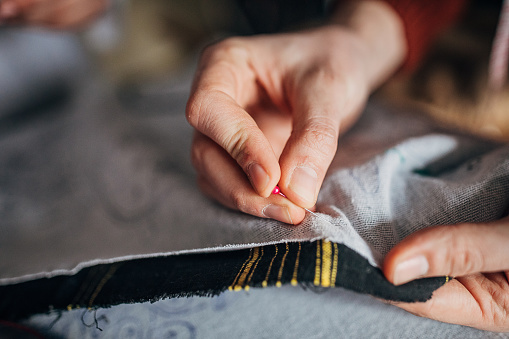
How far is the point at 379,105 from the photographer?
0.64 m

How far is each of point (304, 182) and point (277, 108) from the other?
0.20 meters

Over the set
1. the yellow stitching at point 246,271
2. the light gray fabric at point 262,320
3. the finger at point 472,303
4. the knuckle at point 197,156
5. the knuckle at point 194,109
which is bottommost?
the light gray fabric at point 262,320

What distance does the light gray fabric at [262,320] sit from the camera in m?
0.33

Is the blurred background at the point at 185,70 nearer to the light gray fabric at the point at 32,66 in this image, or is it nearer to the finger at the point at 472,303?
the light gray fabric at the point at 32,66

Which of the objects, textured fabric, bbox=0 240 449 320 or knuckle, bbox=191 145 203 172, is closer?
textured fabric, bbox=0 240 449 320

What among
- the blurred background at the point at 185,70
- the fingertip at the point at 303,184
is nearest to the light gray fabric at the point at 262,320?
the fingertip at the point at 303,184

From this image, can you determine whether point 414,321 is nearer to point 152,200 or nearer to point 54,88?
point 152,200

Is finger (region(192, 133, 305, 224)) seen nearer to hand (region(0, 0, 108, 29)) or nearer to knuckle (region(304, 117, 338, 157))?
knuckle (region(304, 117, 338, 157))

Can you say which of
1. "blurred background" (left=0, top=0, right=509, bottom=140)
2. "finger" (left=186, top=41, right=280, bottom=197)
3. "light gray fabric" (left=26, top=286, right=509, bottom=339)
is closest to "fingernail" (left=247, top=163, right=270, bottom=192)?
"finger" (left=186, top=41, right=280, bottom=197)

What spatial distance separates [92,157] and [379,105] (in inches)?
21.3

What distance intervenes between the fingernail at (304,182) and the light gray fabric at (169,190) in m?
0.02

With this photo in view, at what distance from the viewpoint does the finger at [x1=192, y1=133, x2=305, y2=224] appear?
1.11ft

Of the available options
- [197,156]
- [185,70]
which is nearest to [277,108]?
[197,156]

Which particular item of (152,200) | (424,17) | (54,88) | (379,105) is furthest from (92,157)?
(424,17)
